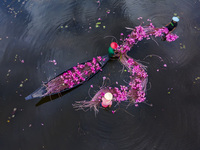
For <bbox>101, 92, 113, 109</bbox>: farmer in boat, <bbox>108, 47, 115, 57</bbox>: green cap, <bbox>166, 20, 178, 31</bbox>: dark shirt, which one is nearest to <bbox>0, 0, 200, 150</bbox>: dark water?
<bbox>101, 92, 113, 109</bbox>: farmer in boat

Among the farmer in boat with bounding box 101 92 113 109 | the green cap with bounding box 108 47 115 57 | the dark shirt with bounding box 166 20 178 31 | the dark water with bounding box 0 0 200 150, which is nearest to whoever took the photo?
the farmer in boat with bounding box 101 92 113 109

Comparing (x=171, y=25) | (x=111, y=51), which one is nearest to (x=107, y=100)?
(x=111, y=51)

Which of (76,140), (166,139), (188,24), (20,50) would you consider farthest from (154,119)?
(20,50)

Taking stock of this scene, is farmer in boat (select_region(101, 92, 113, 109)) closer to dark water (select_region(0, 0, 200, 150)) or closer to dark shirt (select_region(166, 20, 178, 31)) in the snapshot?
dark water (select_region(0, 0, 200, 150))

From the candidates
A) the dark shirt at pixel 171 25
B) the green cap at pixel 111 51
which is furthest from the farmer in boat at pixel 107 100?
the dark shirt at pixel 171 25

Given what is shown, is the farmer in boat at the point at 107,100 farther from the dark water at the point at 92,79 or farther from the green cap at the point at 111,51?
the green cap at the point at 111,51

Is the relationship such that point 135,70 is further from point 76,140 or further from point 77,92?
point 76,140

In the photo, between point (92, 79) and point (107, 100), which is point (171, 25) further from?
point (107, 100)
